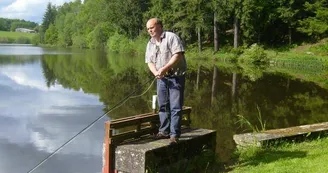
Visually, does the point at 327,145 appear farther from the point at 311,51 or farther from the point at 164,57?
the point at 311,51

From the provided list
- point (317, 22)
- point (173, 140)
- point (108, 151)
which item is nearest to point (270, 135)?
point (173, 140)

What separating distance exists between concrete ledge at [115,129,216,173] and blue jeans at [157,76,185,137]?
0.24 metres

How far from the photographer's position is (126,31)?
70062mm

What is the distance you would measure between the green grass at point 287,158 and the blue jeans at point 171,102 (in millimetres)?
1244

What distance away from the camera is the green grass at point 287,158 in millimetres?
6125

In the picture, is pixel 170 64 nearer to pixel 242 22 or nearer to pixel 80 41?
pixel 242 22

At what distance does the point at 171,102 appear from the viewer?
6.31 metres

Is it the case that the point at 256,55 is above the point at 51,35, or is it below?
below

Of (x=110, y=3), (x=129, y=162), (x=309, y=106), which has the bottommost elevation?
(x=309, y=106)

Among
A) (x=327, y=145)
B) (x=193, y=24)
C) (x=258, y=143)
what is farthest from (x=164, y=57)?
(x=193, y=24)

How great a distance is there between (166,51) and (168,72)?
327 millimetres

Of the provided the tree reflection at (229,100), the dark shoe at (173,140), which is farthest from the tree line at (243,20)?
the dark shoe at (173,140)

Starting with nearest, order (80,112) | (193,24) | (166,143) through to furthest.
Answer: (166,143)
(80,112)
(193,24)

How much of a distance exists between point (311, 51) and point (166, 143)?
123 feet
